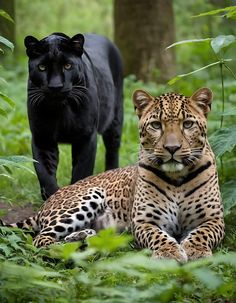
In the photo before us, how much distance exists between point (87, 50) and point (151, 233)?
138 inches

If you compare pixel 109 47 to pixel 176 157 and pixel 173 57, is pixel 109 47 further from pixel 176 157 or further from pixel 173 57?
pixel 173 57

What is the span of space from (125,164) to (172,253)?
14.5 feet

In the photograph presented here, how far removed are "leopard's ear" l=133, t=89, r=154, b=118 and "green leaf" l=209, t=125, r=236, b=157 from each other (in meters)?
0.70

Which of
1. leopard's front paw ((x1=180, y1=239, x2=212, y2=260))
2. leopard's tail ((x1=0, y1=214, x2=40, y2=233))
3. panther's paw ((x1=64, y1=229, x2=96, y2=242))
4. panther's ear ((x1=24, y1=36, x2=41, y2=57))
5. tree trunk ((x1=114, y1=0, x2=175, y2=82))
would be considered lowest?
leopard's front paw ((x1=180, y1=239, x2=212, y2=260))

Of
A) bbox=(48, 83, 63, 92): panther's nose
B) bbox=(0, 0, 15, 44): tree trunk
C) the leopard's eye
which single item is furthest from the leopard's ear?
bbox=(0, 0, 15, 44): tree trunk

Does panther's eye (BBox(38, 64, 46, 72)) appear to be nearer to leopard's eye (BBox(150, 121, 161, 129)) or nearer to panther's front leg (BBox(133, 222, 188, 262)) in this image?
leopard's eye (BBox(150, 121, 161, 129))

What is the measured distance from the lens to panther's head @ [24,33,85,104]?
7594 millimetres

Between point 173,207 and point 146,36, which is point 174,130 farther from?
point 146,36

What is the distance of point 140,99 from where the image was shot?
21.9 feet

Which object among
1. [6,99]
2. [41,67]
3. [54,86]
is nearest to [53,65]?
[41,67]

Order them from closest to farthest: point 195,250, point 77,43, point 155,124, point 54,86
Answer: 1. point 195,250
2. point 155,124
3. point 54,86
4. point 77,43

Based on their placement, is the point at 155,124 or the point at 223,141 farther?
the point at 223,141

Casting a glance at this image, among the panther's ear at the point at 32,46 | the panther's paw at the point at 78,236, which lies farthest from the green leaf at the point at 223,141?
the panther's ear at the point at 32,46

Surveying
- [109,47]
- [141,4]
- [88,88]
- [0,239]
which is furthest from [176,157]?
[141,4]
